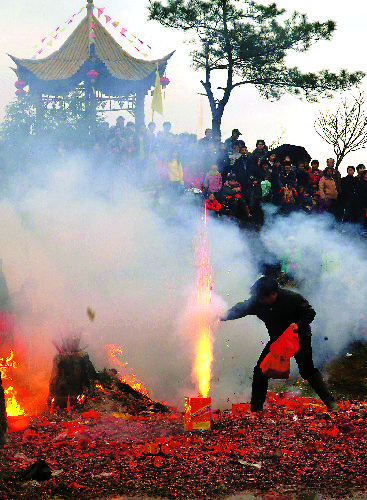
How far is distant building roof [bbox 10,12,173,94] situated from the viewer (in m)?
25.4

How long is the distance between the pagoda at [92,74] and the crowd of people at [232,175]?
390 inches

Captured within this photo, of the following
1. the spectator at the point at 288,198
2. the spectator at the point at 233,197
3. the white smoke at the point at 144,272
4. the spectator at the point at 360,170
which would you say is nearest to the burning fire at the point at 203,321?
the white smoke at the point at 144,272

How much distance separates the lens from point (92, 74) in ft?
82.3

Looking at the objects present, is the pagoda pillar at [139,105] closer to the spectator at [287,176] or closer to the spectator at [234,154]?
the spectator at [234,154]

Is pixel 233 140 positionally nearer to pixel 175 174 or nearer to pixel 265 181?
pixel 265 181

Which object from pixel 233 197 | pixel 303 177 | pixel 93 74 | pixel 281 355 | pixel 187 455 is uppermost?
pixel 93 74

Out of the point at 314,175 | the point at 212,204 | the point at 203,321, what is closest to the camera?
the point at 203,321

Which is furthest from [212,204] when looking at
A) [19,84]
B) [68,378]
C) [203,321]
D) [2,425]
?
[19,84]

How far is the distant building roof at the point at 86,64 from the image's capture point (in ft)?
83.4

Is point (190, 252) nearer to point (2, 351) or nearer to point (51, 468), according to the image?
point (2, 351)

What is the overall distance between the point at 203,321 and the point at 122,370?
212 cm

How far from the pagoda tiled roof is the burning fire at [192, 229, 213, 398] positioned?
40.9ft

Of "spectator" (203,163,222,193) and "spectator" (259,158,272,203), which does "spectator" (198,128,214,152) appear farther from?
"spectator" (259,158,272,203)

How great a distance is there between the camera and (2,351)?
38.1 feet
